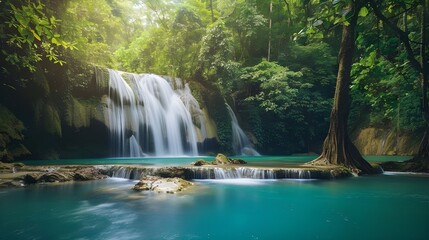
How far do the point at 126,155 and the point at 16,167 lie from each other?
304 inches

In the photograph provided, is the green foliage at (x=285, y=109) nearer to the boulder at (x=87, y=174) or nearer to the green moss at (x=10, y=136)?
the green moss at (x=10, y=136)

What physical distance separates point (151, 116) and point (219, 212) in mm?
14129

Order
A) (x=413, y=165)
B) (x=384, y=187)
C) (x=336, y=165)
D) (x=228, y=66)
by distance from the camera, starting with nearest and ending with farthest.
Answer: (x=384, y=187), (x=336, y=165), (x=413, y=165), (x=228, y=66)

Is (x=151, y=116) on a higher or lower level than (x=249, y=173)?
higher

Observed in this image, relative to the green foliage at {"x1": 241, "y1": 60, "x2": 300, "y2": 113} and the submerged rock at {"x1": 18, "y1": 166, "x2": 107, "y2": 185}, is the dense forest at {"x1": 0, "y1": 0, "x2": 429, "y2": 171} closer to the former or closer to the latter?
the green foliage at {"x1": 241, "y1": 60, "x2": 300, "y2": 113}

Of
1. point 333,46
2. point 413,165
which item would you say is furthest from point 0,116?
point 333,46

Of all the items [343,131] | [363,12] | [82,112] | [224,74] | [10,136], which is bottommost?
[343,131]

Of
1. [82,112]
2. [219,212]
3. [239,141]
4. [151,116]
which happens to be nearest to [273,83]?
[239,141]

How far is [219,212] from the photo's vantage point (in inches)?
214

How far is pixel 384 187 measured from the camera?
828 centimetres

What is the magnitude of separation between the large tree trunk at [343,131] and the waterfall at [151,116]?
10082 millimetres

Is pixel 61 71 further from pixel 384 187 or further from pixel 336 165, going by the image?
pixel 384 187

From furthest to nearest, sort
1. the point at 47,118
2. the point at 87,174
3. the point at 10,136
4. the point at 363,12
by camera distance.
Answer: the point at 47,118 → the point at 10,136 → the point at 87,174 → the point at 363,12

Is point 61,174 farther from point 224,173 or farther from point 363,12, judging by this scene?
point 363,12
